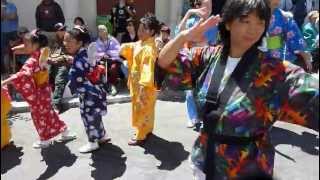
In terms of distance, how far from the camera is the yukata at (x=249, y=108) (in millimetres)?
2020

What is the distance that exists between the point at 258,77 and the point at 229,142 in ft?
1.03

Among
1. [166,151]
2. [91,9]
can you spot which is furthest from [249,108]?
[91,9]

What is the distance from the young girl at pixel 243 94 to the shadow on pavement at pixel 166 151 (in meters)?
2.30

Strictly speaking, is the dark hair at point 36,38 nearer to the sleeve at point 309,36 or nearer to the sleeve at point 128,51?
the sleeve at point 128,51

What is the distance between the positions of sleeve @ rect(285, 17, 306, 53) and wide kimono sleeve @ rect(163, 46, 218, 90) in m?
2.75

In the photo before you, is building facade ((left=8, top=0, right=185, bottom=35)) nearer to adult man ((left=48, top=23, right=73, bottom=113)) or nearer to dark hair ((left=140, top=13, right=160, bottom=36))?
adult man ((left=48, top=23, right=73, bottom=113))

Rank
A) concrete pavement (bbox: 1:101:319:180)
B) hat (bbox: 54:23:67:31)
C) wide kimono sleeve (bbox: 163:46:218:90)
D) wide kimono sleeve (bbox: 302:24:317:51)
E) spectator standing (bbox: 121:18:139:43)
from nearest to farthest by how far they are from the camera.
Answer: wide kimono sleeve (bbox: 163:46:218:90) → concrete pavement (bbox: 1:101:319:180) → wide kimono sleeve (bbox: 302:24:317:51) → spectator standing (bbox: 121:18:139:43) → hat (bbox: 54:23:67:31)

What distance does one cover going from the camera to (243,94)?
6.84 ft

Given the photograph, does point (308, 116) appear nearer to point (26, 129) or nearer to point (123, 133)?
point (123, 133)

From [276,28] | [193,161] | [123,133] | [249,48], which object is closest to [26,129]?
[123,133]

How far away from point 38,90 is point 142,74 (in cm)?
103

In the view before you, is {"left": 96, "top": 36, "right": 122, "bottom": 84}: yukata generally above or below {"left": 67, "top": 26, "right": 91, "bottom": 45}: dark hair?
below

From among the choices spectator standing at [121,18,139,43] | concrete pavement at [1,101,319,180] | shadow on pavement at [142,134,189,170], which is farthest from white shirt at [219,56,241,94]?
spectator standing at [121,18,139,43]

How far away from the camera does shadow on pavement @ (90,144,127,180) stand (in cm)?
436
